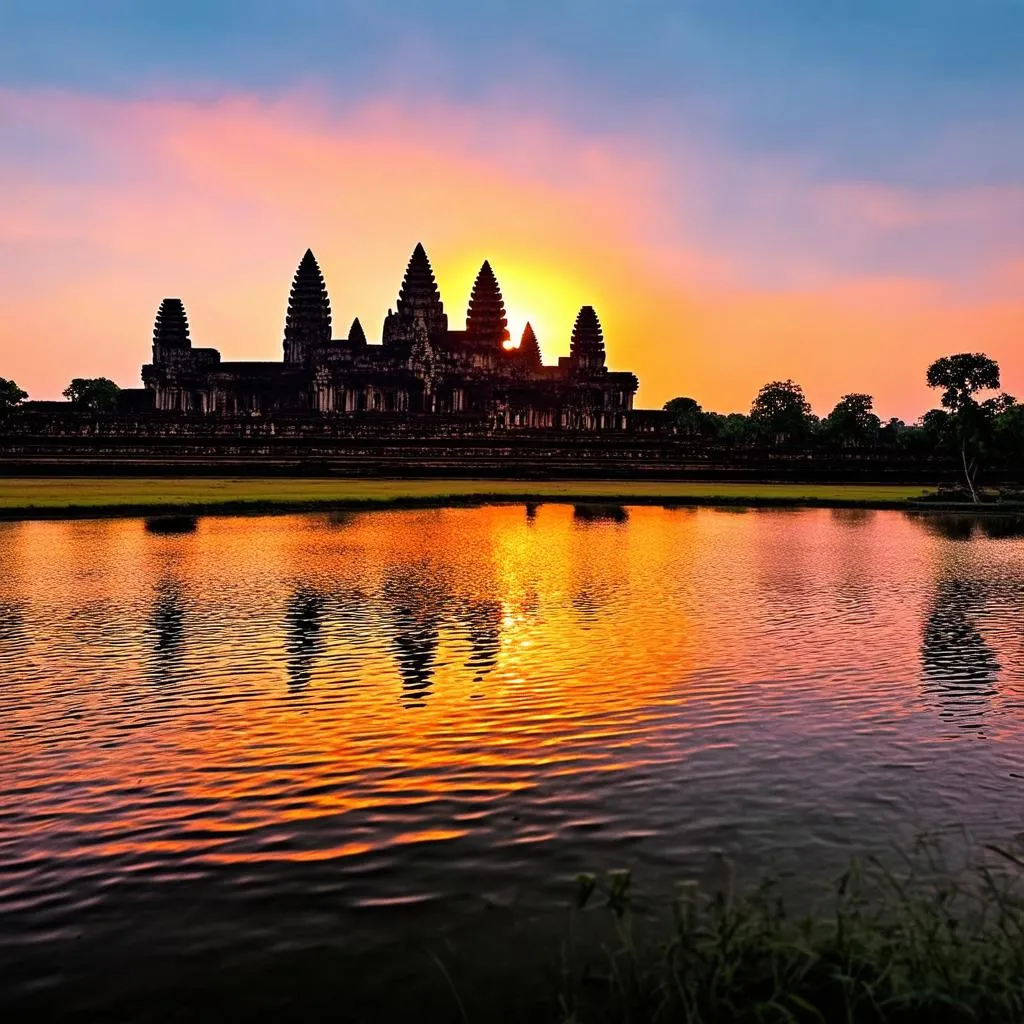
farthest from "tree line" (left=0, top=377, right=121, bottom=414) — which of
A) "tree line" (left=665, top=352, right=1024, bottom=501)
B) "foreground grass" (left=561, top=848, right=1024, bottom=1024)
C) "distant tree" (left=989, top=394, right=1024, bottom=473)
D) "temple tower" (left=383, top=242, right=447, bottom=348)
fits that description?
"foreground grass" (left=561, top=848, right=1024, bottom=1024)

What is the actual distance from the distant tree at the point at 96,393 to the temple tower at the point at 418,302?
31.5 m

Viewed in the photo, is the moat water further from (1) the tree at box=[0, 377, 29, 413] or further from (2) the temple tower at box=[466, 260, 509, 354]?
(2) the temple tower at box=[466, 260, 509, 354]

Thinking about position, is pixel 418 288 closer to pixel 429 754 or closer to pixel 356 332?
pixel 356 332

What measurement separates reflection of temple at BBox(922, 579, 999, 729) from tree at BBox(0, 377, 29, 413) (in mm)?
90186

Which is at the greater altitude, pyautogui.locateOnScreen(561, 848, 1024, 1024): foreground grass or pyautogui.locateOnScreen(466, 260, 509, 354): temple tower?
pyautogui.locateOnScreen(466, 260, 509, 354): temple tower

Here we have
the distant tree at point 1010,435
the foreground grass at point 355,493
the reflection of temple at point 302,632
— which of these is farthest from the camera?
the distant tree at point 1010,435

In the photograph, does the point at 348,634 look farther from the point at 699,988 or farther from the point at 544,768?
the point at 699,988

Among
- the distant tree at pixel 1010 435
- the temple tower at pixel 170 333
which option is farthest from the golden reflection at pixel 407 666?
the temple tower at pixel 170 333

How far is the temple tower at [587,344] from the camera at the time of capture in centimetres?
12331

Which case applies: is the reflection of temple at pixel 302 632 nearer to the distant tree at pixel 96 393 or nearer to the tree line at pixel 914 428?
the tree line at pixel 914 428

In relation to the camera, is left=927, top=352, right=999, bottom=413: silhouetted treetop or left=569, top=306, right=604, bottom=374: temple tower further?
left=569, top=306, right=604, bottom=374: temple tower

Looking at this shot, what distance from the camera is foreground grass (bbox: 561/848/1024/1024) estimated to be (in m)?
4.89

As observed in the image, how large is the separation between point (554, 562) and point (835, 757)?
15.0 meters

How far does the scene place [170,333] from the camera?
123188mm
